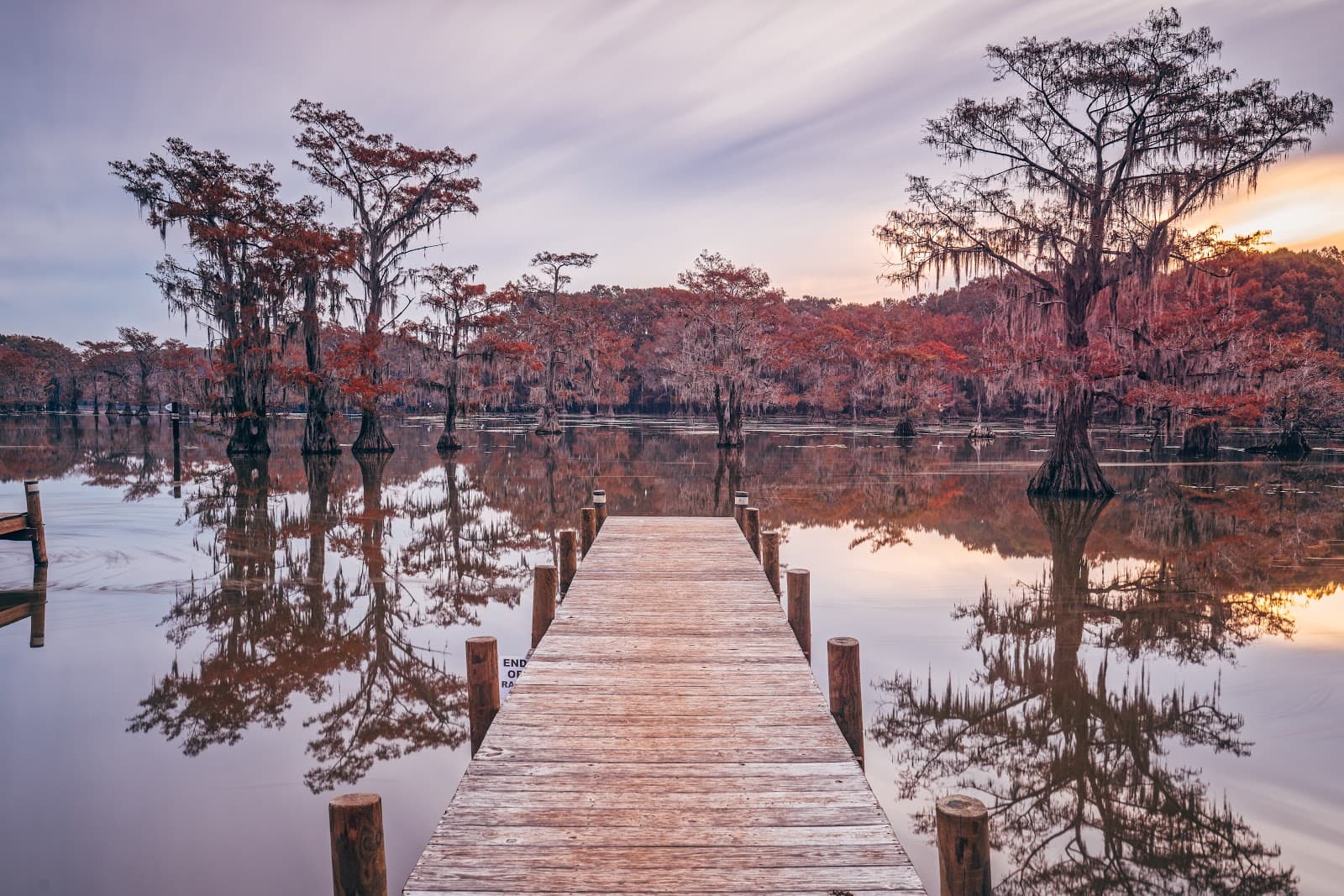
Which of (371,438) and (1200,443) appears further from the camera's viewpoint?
(1200,443)

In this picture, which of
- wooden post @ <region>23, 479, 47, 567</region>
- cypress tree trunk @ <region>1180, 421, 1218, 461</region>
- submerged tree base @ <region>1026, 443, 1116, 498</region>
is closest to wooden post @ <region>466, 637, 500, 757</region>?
wooden post @ <region>23, 479, 47, 567</region>

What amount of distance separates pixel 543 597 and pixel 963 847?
5742mm

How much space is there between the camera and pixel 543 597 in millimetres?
8344

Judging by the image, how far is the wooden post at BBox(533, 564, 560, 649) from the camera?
824cm

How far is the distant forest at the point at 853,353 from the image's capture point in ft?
80.6

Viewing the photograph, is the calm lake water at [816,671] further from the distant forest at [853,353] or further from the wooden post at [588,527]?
the distant forest at [853,353]

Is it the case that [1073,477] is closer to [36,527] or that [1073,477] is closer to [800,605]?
[800,605]

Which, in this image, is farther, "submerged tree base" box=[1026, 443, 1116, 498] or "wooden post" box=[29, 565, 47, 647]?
"submerged tree base" box=[1026, 443, 1116, 498]

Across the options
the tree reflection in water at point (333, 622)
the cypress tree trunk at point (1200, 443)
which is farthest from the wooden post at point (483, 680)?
the cypress tree trunk at point (1200, 443)

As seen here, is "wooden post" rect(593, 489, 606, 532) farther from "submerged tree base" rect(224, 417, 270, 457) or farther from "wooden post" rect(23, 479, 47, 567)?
"submerged tree base" rect(224, 417, 270, 457)

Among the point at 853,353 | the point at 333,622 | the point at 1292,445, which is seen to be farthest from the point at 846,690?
the point at 853,353

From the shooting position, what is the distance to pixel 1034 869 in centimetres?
539

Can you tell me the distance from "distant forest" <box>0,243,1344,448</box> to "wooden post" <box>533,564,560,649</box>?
19.4 m

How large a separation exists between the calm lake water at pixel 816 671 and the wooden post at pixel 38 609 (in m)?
0.13
